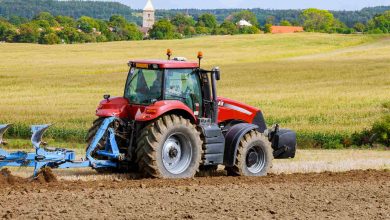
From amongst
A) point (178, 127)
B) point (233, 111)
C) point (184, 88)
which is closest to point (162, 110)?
point (178, 127)

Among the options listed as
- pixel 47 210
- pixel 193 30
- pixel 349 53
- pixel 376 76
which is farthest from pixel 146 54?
pixel 193 30

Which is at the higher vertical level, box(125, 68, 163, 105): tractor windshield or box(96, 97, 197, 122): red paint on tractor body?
box(125, 68, 163, 105): tractor windshield

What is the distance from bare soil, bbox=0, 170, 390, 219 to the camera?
9922 millimetres

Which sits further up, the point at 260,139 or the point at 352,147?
the point at 260,139

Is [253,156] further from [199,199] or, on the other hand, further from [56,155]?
[56,155]

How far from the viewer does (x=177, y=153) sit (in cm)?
1325

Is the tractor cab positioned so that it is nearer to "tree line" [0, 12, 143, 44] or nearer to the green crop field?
the green crop field

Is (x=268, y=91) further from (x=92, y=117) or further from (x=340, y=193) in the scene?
(x=340, y=193)

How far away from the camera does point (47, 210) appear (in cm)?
983

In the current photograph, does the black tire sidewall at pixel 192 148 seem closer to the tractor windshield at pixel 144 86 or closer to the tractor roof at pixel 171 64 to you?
the tractor windshield at pixel 144 86

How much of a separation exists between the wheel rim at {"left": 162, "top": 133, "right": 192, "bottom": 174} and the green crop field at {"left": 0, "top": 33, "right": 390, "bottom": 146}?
36.7ft

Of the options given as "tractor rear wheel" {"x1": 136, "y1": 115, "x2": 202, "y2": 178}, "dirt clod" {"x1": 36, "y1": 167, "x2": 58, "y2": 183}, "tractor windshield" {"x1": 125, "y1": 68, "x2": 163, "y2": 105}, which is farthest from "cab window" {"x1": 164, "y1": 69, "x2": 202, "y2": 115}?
"dirt clod" {"x1": 36, "y1": 167, "x2": 58, "y2": 183}

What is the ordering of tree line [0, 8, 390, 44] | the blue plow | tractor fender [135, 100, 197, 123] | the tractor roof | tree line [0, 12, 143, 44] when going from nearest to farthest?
1. the blue plow
2. tractor fender [135, 100, 197, 123]
3. the tractor roof
4. tree line [0, 12, 143, 44]
5. tree line [0, 8, 390, 44]

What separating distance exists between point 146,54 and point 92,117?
131 ft
